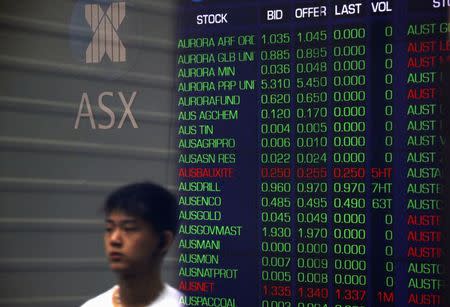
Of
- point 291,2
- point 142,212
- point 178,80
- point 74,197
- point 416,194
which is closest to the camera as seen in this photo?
point 142,212

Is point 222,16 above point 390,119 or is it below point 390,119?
above

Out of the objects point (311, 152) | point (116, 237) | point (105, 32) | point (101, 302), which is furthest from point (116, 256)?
point (105, 32)

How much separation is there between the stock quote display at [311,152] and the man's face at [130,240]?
1027mm

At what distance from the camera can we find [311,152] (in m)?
3.57

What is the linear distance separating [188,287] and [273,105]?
0.76m

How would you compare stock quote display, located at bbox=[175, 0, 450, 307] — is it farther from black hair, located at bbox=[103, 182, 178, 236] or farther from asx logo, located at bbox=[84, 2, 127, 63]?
black hair, located at bbox=[103, 182, 178, 236]

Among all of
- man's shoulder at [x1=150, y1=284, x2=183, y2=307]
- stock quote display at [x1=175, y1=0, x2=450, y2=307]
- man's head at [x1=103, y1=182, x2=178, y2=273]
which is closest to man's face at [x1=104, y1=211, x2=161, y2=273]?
man's head at [x1=103, y1=182, x2=178, y2=273]

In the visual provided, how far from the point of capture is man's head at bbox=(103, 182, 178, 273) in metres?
2.63

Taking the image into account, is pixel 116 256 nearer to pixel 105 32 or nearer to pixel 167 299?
pixel 167 299

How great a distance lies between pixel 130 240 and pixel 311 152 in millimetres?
1105

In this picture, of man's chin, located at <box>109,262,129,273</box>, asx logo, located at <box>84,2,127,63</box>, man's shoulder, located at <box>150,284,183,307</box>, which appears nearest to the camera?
man's shoulder, located at <box>150,284,183,307</box>

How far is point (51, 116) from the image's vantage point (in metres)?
4.16

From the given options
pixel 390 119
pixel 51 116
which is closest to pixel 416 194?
pixel 390 119

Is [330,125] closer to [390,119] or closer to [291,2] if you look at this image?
[390,119]
